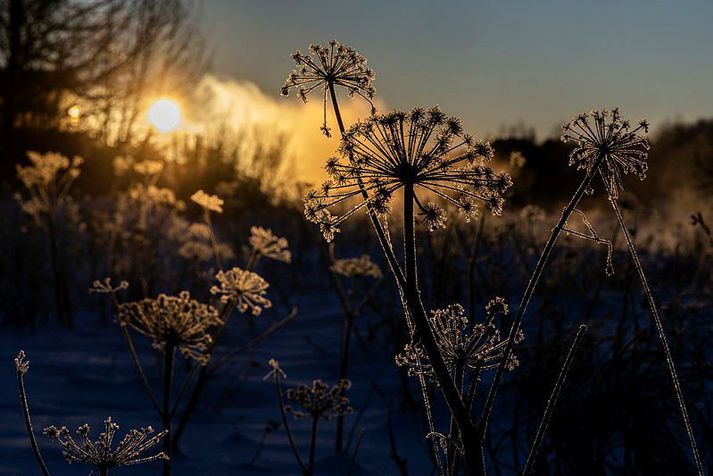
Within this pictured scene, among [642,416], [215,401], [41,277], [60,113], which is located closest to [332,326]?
[215,401]

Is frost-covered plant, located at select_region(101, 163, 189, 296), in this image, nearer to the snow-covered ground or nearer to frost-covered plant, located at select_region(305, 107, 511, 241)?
the snow-covered ground

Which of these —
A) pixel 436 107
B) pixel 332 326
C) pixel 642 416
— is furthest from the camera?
pixel 332 326

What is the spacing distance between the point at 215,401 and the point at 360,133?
119 inches

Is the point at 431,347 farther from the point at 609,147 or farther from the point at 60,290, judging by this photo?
the point at 60,290

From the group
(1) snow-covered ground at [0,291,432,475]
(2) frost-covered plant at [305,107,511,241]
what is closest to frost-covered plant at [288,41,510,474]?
(2) frost-covered plant at [305,107,511,241]

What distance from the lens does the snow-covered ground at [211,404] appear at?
2.97 m

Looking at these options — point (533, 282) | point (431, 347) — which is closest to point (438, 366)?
point (431, 347)

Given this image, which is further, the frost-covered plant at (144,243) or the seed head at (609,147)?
the frost-covered plant at (144,243)

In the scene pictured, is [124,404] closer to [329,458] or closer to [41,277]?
[329,458]

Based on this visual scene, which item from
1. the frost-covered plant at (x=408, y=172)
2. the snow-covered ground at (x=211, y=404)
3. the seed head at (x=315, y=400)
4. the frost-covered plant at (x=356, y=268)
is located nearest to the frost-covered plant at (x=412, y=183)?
the frost-covered plant at (x=408, y=172)

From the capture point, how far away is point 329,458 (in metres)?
3.09

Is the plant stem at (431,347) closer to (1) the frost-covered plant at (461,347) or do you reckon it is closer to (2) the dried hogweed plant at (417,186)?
(2) the dried hogweed plant at (417,186)

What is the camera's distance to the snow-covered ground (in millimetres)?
2971

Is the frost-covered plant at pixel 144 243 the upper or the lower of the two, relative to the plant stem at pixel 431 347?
upper
